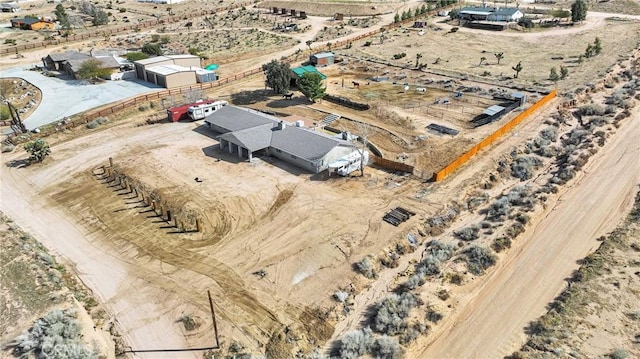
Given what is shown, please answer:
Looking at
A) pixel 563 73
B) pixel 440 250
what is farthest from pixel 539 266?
pixel 563 73

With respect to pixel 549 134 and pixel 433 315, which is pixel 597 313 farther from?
pixel 549 134

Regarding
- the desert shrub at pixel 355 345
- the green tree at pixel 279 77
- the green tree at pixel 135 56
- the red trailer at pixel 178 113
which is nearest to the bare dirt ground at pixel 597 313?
the desert shrub at pixel 355 345

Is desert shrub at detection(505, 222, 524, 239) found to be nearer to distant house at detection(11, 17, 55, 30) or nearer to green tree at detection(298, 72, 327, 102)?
green tree at detection(298, 72, 327, 102)

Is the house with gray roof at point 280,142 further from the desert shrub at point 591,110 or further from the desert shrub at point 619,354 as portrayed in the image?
the desert shrub at point 591,110

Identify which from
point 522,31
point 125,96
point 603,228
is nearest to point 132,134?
point 125,96

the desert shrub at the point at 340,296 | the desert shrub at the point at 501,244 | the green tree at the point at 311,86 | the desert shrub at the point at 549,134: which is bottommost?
the desert shrub at the point at 340,296

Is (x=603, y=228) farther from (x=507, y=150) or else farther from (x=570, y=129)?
(x=570, y=129)
